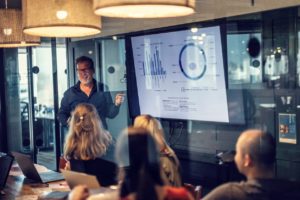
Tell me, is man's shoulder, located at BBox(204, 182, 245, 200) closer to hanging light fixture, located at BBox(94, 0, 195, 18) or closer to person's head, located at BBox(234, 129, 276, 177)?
person's head, located at BBox(234, 129, 276, 177)

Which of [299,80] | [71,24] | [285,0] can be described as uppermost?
[285,0]

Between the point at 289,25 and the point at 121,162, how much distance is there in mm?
3091

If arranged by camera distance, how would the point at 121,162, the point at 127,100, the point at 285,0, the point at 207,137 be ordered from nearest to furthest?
the point at 121,162
the point at 285,0
the point at 207,137
the point at 127,100

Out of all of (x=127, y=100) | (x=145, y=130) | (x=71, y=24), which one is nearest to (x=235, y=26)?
(x=127, y=100)

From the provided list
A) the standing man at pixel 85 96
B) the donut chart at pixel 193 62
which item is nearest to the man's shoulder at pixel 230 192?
the standing man at pixel 85 96

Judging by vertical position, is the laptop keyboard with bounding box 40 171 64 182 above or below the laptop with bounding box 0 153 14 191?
below

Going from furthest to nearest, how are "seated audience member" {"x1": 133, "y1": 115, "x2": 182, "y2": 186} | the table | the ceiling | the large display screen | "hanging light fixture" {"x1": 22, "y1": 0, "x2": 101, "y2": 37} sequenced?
the large display screen → the ceiling → the table → "hanging light fixture" {"x1": 22, "y1": 0, "x2": 101, "y2": 37} → "seated audience member" {"x1": 133, "y1": 115, "x2": 182, "y2": 186}

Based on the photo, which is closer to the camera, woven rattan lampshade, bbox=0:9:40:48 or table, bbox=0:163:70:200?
table, bbox=0:163:70:200

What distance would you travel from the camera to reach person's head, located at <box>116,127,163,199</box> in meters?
1.64

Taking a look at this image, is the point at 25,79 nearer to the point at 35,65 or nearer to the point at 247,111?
the point at 35,65

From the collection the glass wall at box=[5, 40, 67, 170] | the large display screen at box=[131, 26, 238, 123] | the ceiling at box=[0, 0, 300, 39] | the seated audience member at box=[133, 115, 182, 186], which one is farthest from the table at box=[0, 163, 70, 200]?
the glass wall at box=[5, 40, 67, 170]

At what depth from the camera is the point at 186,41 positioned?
16.8ft

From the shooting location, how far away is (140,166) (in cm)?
167

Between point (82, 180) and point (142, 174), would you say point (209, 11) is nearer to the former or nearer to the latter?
point (82, 180)
